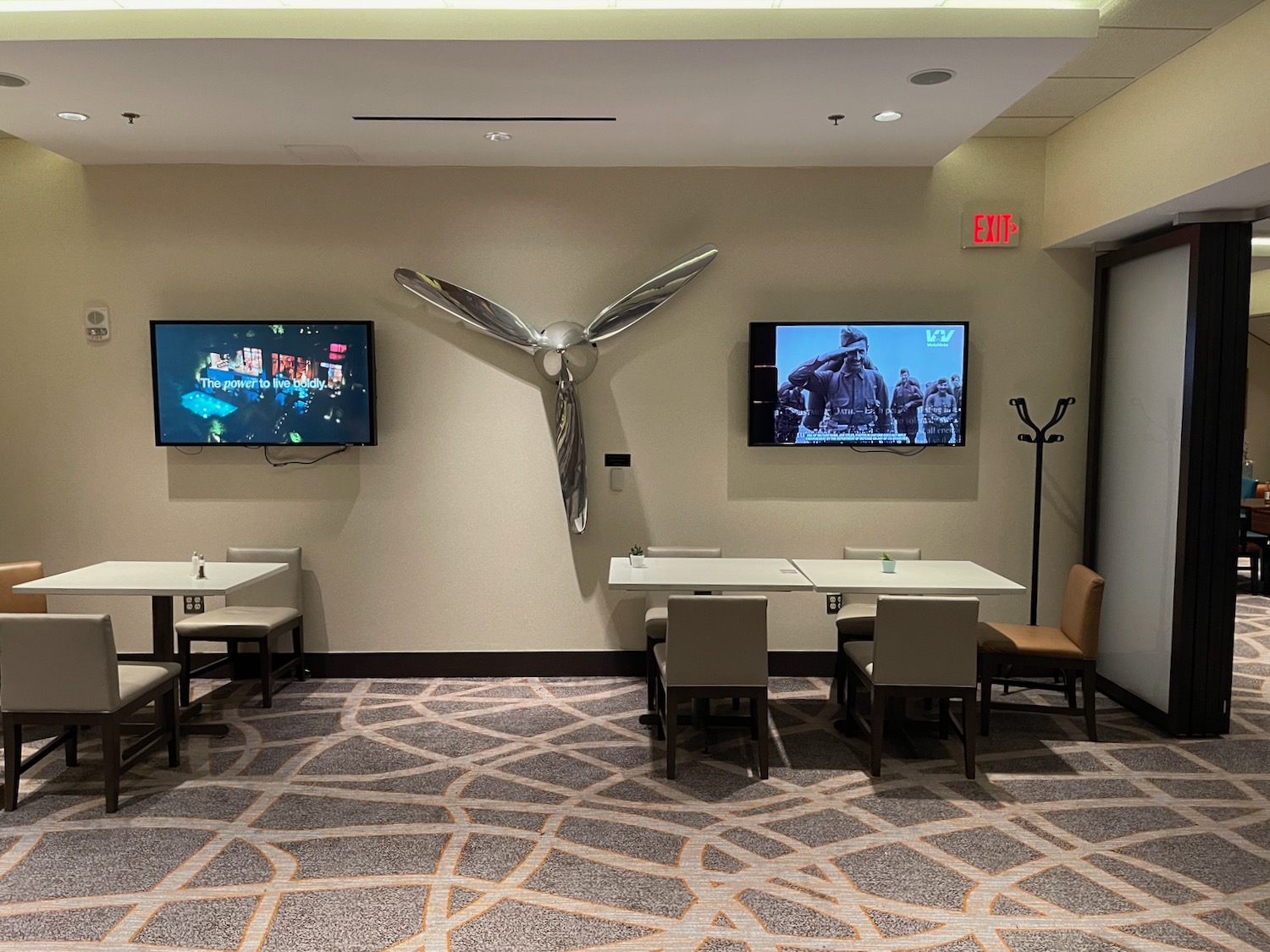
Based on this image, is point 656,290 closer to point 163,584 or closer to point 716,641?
point 716,641

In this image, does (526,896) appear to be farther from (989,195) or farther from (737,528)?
(989,195)

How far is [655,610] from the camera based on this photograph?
5.01 meters

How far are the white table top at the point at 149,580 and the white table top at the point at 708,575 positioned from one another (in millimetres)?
1800

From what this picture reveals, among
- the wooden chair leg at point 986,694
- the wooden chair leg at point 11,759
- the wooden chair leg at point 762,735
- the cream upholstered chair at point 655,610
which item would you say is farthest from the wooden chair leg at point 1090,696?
the wooden chair leg at point 11,759

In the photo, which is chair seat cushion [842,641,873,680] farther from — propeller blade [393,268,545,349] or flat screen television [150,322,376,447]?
flat screen television [150,322,376,447]

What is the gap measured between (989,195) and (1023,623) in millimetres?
2586

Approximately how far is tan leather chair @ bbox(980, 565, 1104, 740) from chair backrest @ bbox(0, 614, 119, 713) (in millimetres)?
3910

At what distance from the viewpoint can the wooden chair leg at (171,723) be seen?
3.96 metres

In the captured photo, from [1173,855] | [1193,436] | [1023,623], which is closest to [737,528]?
[1023,623]

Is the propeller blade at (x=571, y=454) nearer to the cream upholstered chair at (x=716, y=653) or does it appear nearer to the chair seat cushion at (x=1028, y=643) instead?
the cream upholstered chair at (x=716, y=653)

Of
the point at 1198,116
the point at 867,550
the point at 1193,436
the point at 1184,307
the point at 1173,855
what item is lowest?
the point at 1173,855

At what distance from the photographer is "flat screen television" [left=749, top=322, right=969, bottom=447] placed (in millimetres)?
5129

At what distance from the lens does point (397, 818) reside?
11.4 ft

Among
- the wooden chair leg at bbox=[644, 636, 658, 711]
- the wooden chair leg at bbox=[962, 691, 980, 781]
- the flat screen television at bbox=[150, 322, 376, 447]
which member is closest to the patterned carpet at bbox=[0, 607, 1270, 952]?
the wooden chair leg at bbox=[962, 691, 980, 781]
